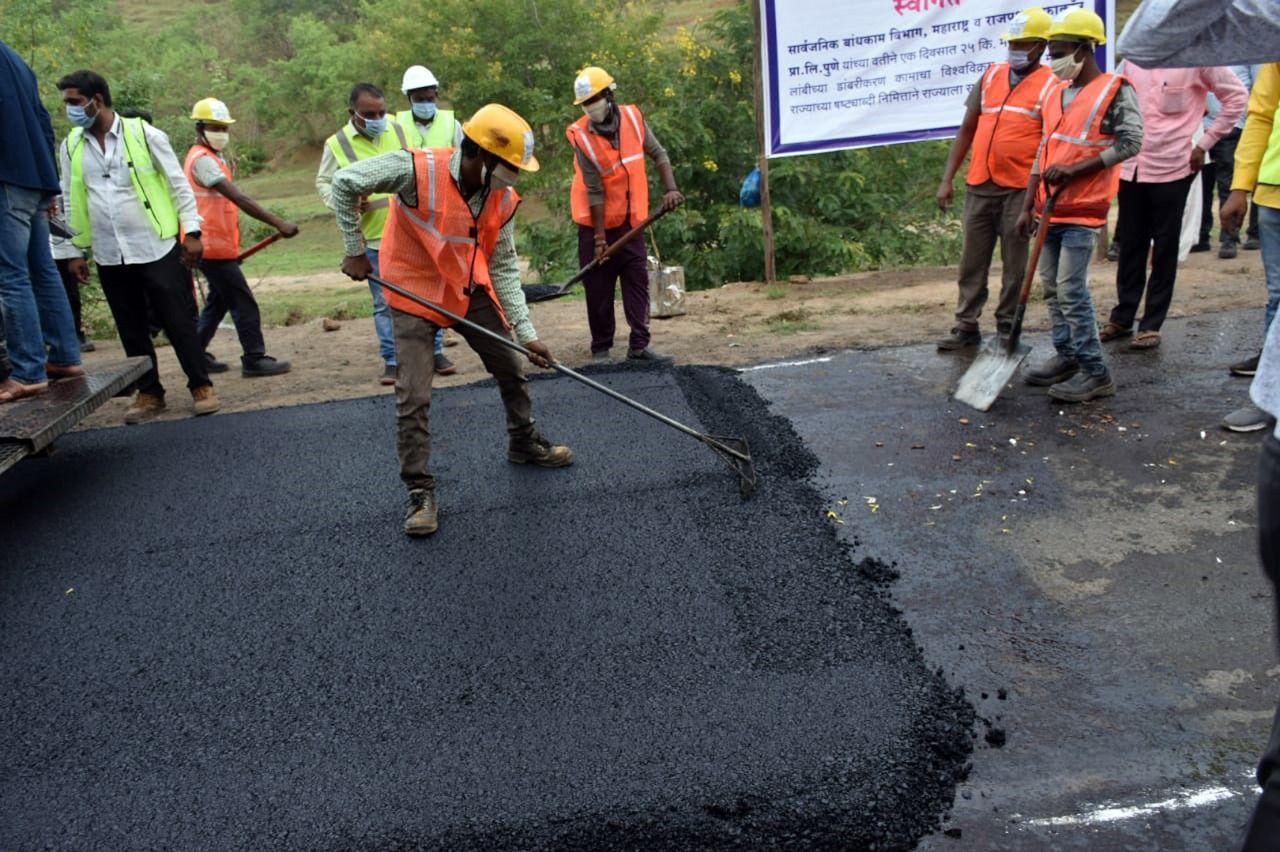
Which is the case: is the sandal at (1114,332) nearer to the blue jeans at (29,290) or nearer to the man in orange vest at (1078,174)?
the man in orange vest at (1078,174)

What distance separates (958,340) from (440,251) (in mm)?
3286

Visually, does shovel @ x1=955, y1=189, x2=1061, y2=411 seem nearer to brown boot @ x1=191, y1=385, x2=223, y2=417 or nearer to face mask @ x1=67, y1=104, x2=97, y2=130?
brown boot @ x1=191, y1=385, x2=223, y2=417

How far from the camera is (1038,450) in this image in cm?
420

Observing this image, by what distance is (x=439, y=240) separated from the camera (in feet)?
12.3

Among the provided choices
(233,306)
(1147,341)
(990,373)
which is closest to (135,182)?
(233,306)

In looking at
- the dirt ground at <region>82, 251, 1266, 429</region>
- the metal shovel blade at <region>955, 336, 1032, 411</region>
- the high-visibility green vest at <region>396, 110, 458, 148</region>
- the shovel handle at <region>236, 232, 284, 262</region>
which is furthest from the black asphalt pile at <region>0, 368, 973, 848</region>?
the high-visibility green vest at <region>396, 110, 458, 148</region>

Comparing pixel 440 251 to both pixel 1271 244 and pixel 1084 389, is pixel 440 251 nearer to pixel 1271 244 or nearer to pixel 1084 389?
pixel 1084 389

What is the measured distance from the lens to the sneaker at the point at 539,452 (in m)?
4.33

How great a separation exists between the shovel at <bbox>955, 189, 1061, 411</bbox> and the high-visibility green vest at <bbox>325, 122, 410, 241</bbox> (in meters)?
3.34

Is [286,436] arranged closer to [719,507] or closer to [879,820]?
[719,507]

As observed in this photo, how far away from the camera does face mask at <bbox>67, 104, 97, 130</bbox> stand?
4.82 m

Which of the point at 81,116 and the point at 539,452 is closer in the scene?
the point at 539,452

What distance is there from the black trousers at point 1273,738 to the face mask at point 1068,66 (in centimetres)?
338

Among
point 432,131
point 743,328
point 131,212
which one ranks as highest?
point 432,131
